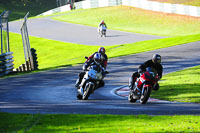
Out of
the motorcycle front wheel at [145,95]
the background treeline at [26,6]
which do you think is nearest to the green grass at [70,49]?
the motorcycle front wheel at [145,95]

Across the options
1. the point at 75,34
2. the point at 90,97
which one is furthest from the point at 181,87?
the point at 75,34

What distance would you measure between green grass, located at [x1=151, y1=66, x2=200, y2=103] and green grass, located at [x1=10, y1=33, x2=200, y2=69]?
1226 centimetres

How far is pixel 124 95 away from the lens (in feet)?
53.6

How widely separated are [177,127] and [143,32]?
4153 cm

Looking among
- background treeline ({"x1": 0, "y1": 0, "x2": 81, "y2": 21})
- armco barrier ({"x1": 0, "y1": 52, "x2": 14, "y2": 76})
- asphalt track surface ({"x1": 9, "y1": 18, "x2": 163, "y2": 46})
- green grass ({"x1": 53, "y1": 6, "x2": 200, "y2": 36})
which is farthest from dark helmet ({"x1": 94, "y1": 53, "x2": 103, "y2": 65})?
background treeline ({"x1": 0, "y1": 0, "x2": 81, "y2": 21})

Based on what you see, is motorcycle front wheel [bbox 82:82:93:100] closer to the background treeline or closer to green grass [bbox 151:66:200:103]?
green grass [bbox 151:66:200:103]

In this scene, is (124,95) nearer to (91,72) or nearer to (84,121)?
(91,72)

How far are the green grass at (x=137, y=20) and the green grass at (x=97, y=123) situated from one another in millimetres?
37074

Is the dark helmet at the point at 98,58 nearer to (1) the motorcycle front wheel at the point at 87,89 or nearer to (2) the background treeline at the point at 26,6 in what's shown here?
(1) the motorcycle front wheel at the point at 87,89

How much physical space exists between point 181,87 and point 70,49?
86.4 feet

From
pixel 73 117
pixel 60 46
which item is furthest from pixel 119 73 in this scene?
pixel 60 46

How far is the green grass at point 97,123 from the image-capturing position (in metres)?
9.23

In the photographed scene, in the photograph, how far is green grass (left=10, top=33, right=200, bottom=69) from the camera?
114 ft

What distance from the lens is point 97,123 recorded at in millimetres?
10023
